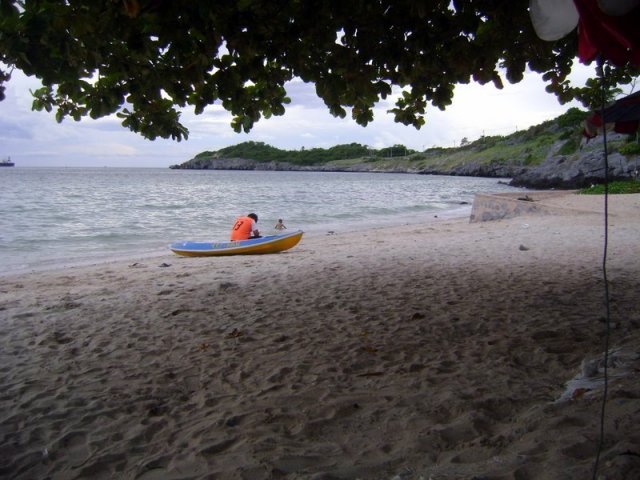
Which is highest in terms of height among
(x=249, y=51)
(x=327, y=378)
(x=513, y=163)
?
(x=513, y=163)

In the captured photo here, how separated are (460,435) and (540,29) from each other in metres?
2.17

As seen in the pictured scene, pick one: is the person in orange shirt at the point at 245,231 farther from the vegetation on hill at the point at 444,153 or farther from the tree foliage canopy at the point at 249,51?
the vegetation on hill at the point at 444,153

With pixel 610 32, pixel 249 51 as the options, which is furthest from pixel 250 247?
pixel 610 32

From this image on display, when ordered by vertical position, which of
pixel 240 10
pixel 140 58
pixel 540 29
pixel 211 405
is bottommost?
pixel 211 405

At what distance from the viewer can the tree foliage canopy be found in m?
3.31

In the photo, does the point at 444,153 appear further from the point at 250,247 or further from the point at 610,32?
the point at 610,32

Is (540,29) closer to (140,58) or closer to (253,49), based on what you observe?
(253,49)

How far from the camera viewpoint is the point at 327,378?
11.2ft

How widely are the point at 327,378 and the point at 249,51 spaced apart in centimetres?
266

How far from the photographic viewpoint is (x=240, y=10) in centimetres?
385

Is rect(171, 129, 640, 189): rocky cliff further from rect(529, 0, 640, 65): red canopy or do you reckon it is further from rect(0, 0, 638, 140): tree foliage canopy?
rect(529, 0, 640, 65): red canopy

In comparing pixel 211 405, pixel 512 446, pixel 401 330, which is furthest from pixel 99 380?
pixel 512 446

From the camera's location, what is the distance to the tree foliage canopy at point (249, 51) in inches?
A: 130

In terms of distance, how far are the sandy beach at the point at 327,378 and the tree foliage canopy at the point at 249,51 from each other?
222 cm
